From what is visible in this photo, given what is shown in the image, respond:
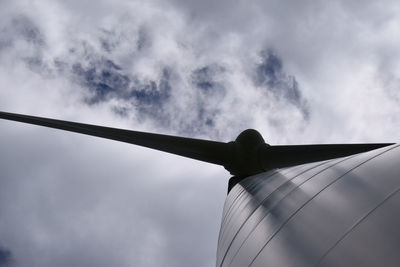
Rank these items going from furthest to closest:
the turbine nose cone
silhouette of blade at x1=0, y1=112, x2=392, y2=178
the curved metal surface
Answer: the turbine nose cone → silhouette of blade at x1=0, y1=112, x2=392, y2=178 → the curved metal surface

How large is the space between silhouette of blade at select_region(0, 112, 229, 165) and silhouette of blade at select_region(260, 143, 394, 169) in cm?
304

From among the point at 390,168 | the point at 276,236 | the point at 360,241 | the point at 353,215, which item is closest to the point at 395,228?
the point at 360,241

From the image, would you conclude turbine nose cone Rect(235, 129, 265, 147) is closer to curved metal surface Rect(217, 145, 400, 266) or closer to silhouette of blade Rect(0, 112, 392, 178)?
silhouette of blade Rect(0, 112, 392, 178)

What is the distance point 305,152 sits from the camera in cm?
2198

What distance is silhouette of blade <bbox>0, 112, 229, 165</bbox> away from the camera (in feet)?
70.4

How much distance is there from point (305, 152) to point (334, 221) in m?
16.4

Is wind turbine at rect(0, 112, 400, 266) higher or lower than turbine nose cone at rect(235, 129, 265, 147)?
lower

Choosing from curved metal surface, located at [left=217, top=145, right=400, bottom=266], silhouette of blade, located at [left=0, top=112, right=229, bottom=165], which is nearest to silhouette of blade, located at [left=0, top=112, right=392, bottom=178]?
silhouette of blade, located at [left=0, top=112, right=229, bottom=165]

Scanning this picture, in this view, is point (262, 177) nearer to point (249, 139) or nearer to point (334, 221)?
point (249, 139)

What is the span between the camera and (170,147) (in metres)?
22.4

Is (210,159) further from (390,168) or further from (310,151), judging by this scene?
(390,168)

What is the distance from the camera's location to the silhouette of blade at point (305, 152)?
21789mm

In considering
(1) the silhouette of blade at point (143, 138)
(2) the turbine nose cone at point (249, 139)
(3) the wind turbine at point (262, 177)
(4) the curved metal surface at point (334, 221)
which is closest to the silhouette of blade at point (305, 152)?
(3) the wind turbine at point (262, 177)

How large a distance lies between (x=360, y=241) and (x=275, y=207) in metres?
4.00
